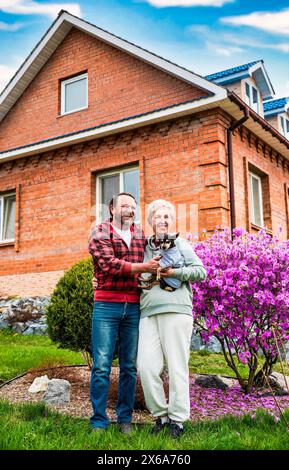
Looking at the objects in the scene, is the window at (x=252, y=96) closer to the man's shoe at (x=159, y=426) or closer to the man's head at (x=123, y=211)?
the man's head at (x=123, y=211)

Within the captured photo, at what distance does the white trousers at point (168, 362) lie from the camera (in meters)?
3.89

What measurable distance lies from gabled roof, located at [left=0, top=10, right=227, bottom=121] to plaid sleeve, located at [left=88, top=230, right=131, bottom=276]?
8291 mm

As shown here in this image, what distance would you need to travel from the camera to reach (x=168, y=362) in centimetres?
392

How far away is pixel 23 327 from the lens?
1134cm

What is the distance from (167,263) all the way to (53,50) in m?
12.1

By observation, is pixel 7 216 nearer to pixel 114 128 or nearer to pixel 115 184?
pixel 115 184

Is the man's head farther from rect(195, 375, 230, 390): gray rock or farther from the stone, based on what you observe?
rect(195, 375, 230, 390): gray rock

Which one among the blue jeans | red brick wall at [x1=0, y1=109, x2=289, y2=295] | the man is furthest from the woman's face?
red brick wall at [x1=0, y1=109, x2=289, y2=295]

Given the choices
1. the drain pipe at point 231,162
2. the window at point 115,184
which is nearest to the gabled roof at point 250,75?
the drain pipe at point 231,162

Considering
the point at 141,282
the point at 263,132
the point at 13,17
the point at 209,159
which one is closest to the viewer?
the point at 141,282

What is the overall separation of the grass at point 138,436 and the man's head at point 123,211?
1655 millimetres

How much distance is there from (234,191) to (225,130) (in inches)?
55.1
